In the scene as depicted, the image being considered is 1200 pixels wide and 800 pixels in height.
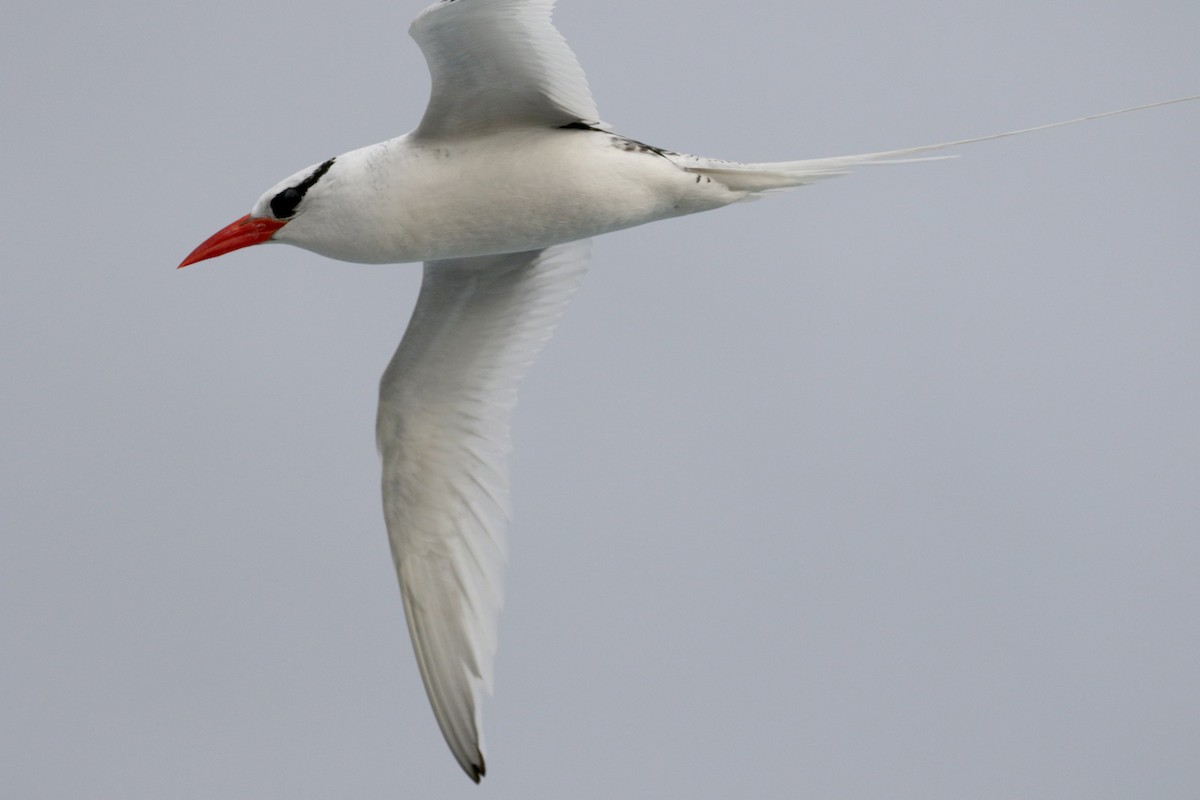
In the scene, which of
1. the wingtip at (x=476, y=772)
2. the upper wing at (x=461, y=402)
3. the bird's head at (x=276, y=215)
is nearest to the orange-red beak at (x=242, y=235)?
the bird's head at (x=276, y=215)

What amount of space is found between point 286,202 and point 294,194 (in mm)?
48

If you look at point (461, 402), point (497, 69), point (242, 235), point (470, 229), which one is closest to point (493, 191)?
point (470, 229)

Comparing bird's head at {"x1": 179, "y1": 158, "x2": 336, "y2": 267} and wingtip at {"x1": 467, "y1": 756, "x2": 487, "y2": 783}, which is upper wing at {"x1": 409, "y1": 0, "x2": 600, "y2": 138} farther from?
wingtip at {"x1": 467, "y1": 756, "x2": 487, "y2": 783}

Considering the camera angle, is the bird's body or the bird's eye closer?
the bird's body

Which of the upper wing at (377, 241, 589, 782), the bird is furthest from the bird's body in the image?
the upper wing at (377, 241, 589, 782)

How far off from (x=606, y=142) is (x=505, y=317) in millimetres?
1299

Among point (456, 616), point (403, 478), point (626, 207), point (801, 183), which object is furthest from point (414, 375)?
point (801, 183)

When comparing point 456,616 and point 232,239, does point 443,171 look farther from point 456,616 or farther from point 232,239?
point 456,616

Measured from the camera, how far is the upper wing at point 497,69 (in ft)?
18.4

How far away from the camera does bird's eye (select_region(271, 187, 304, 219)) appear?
→ 616 cm

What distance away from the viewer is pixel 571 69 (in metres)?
5.94

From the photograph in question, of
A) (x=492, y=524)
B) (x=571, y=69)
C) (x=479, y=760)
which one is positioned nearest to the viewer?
(x=571, y=69)

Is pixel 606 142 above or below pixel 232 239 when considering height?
above

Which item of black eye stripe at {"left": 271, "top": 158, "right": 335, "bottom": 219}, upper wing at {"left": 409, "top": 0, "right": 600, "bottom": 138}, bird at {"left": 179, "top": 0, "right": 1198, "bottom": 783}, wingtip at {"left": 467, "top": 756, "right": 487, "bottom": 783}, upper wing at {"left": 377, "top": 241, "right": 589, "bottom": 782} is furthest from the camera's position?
upper wing at {"left": 377, "top": 241, "right": 589, "bottom": 782}
